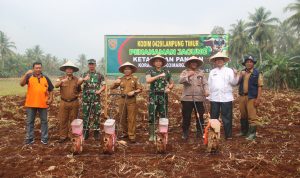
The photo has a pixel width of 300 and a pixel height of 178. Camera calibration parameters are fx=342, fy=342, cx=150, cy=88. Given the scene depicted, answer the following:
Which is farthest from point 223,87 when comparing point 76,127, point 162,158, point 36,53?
point 36,53

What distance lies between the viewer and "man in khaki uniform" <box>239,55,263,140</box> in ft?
24.1

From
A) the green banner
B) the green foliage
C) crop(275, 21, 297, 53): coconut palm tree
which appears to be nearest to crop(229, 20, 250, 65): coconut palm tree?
crop(275, 21, 297, 53): coconut palm tree

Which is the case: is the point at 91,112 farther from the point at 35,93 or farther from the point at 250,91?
the point at 250,91

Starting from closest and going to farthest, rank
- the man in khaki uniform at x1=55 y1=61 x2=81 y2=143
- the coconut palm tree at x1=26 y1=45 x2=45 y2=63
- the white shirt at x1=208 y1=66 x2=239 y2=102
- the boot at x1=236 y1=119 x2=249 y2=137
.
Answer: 1. the white shirt at x1=208 y1=66 x2=239 y2=102
2. the man in khaki uniform at x1=55 y1=61 x2=81 y2=143
3. the boot at x1=236 y1=119 x2=249 y2=137
4. the coconut palm tree at x1=26 y1=45 x2=45 y2=63

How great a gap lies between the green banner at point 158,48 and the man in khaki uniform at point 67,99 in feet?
12.1

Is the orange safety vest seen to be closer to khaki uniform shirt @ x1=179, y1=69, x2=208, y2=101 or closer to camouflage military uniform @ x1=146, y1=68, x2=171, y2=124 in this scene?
camouflage military uniform @ x1=146, y1=68, x2=171, y2=124

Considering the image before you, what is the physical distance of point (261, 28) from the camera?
51.5 m

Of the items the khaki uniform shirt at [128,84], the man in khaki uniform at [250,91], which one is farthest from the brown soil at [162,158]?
the khaki uniform shirt at [128,84]

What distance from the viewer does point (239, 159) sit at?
18.7ft

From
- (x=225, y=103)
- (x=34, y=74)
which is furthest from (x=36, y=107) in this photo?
(x=225, y=103)

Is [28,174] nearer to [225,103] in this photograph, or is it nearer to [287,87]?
[225,103]

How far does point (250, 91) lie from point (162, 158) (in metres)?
2.74

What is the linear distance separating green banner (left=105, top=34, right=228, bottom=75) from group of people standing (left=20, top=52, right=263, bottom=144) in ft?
12.2

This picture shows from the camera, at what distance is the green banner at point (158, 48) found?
37.0 ft
